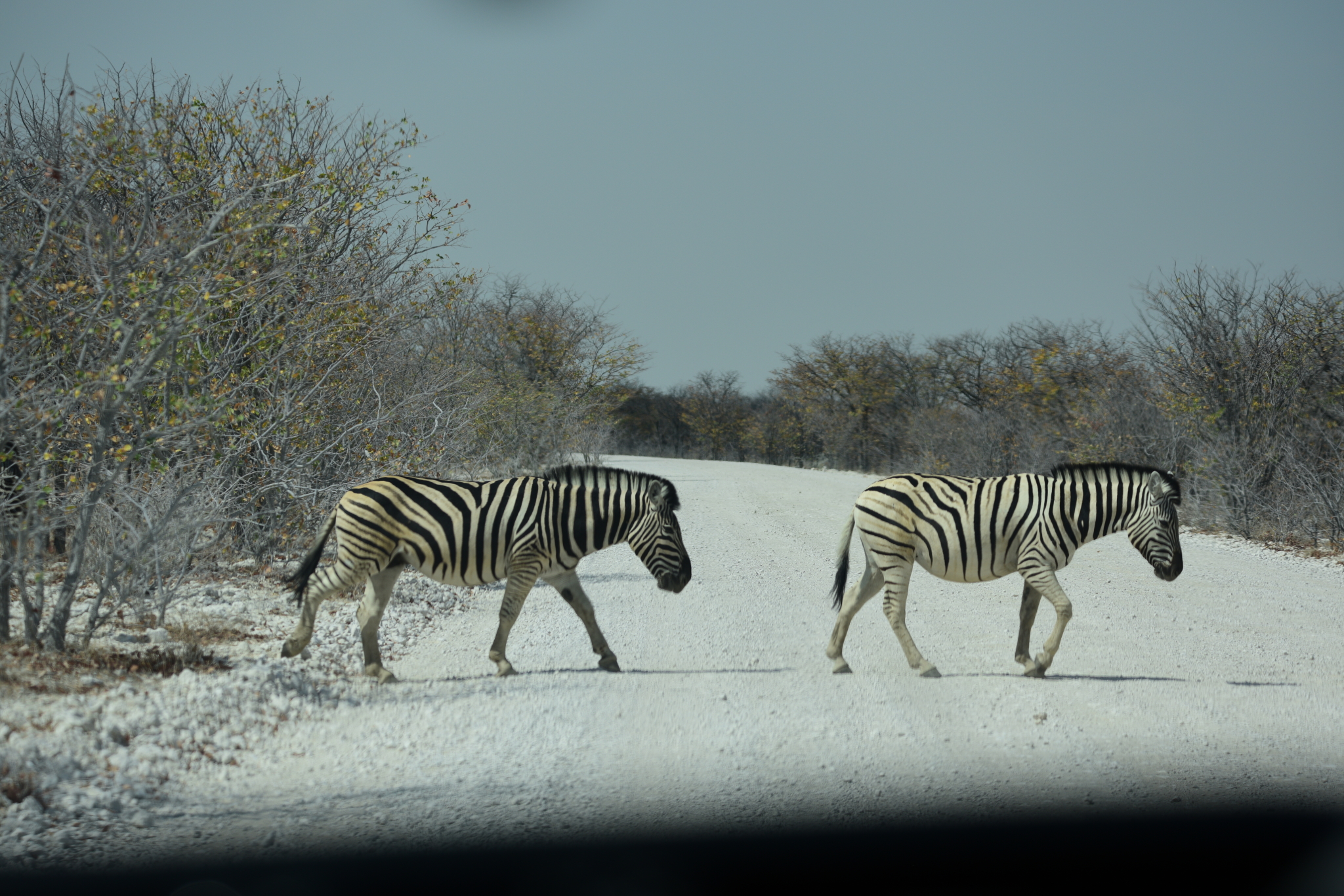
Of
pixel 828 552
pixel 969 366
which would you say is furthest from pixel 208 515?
pixel 969 366

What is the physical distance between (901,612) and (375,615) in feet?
11.0

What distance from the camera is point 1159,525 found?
7.21m

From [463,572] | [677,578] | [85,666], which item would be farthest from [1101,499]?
[85,666]

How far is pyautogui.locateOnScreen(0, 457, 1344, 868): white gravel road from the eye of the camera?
459 centimetres

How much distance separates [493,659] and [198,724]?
1.93 m

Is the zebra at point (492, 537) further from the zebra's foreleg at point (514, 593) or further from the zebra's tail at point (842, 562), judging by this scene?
the zebra's tail at point (842, 562)

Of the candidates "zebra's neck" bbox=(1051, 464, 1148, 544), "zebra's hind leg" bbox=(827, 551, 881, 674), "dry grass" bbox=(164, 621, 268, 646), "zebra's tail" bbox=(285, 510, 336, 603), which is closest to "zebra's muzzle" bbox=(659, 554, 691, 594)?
"zebra's hind leg" bbox=(827, 551, 881, 674)

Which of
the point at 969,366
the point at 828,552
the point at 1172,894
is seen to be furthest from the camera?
the point at 969,366

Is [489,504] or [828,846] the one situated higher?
[489,504]

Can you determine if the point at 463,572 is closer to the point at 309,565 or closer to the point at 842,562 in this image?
the point at 309,565

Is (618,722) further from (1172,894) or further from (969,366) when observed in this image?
(969,366)

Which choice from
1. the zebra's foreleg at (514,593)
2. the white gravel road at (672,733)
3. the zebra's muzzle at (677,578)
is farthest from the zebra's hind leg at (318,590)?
the zebra's muzzle at (677,578)

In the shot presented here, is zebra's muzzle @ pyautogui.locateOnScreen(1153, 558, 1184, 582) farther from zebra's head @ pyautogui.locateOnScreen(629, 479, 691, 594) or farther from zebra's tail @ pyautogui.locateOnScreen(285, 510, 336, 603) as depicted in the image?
zebra's tail @ pyautogui.locateOnScreen(285, 510, 336, 603)

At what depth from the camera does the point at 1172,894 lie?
3.94m
